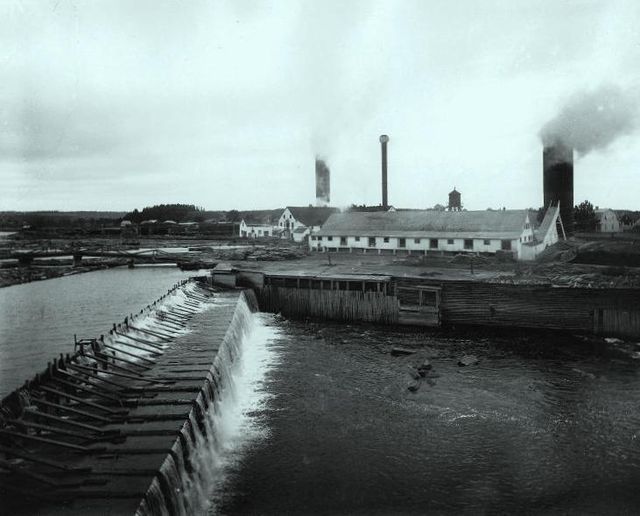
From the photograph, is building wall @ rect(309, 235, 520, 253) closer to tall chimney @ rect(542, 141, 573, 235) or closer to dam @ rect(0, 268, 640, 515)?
tall chimney @ rect(542, 141, 573, 235)

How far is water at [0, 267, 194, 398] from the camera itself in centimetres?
2319

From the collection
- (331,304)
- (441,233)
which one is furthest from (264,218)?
(331,304)

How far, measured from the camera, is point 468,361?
2484cm

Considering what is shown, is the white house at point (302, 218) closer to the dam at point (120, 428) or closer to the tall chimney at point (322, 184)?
the tall chimney at point (322, 184)

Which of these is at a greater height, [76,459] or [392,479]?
[76,459]

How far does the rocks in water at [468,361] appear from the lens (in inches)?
968

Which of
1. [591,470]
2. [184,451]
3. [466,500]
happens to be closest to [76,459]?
[184,451]

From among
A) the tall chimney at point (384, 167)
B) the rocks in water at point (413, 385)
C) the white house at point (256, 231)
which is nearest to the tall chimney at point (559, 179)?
the tall chimney at point (384, 167)

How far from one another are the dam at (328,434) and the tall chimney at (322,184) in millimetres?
74845

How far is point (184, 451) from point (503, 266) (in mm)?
36774

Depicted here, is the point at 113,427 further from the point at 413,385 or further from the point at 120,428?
the point at 413,385

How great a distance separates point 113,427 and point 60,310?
2347 cm

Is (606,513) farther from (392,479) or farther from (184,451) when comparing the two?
(184,451)

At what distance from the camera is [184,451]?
13422 millimetres
